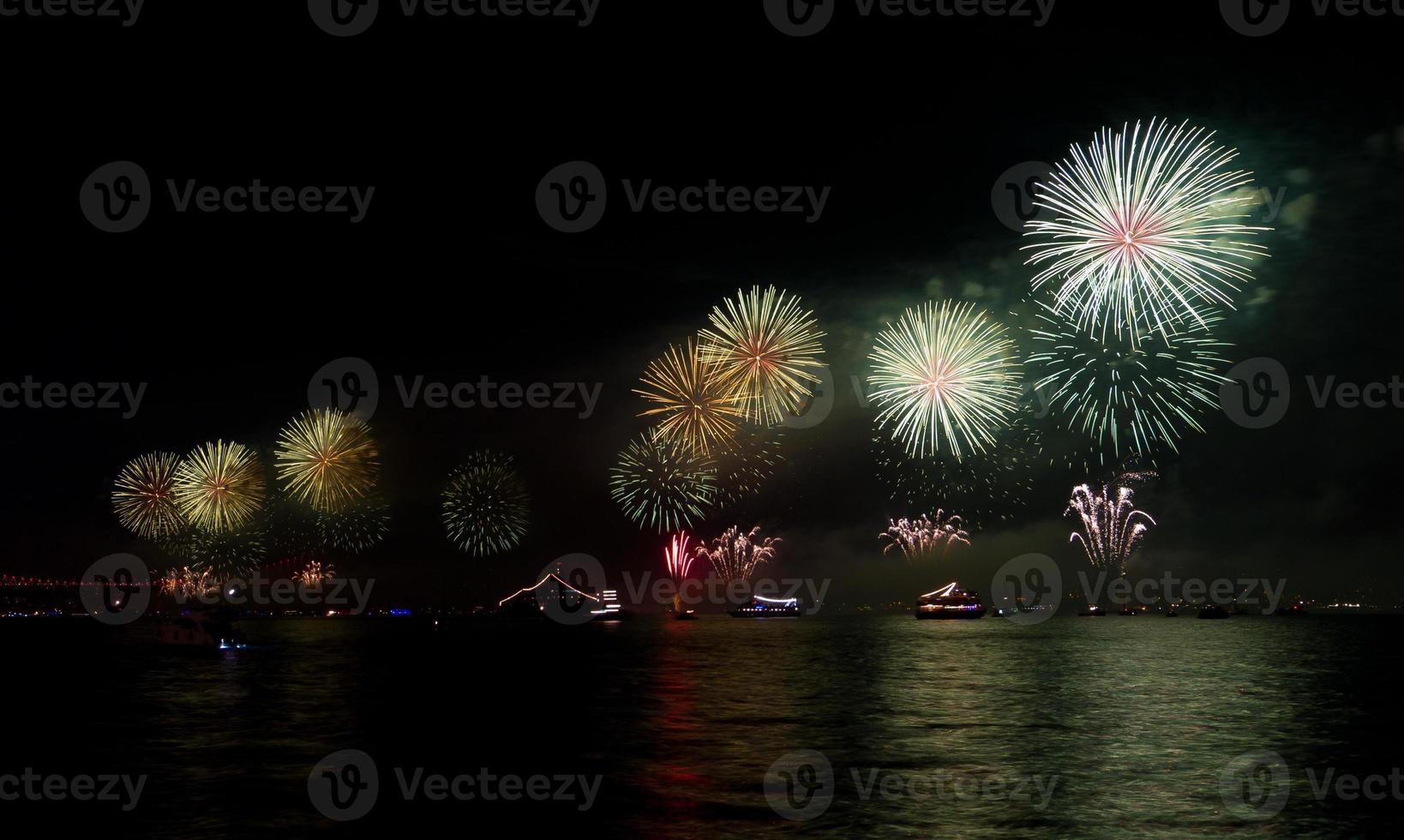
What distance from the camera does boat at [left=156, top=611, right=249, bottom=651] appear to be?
139625 mm

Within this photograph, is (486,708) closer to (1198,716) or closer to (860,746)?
(860,746)

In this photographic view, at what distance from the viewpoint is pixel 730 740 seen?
153 ft

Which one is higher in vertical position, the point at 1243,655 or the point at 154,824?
the point at 1243,655

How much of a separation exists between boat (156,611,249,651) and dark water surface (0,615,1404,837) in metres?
29.2

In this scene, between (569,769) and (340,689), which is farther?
(340,689)

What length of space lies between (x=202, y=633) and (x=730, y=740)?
115513 millimetres

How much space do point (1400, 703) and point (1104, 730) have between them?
101 feet

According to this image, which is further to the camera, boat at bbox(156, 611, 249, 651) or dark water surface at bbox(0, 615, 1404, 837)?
boat at bbox(156, 611, 249, 651)

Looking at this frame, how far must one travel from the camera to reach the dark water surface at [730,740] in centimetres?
3042

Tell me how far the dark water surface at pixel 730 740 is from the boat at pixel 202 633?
29234 millimetres

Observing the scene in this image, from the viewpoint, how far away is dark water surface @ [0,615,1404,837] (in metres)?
30.4

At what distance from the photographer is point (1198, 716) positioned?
186ft

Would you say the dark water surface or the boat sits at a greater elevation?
the boat

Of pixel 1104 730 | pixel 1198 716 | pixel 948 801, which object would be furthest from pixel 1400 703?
pixel 948 801
